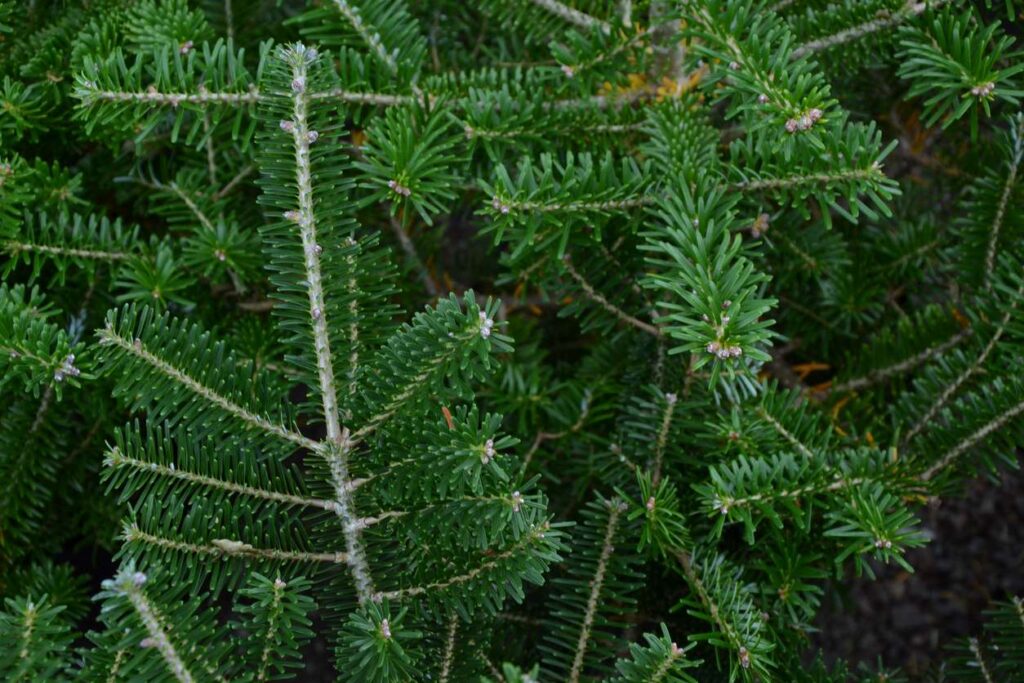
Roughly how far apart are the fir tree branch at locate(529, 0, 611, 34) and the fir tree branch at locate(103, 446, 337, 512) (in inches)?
19.3

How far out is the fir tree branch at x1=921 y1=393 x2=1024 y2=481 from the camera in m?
0.74

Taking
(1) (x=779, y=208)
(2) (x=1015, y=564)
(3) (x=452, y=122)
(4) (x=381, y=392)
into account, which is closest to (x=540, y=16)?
(3) (x=452, y=122)

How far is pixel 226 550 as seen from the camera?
62cm

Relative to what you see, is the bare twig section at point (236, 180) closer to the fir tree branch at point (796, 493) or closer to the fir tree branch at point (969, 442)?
the fir tree branch at point (796, 493)

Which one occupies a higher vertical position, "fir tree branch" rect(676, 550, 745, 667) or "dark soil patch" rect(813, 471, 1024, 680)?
"fir tree branch" rect(676, 550, 745, 667)

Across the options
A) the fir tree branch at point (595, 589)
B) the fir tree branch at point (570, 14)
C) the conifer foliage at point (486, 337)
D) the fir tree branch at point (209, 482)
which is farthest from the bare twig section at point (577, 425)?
the fir tree branch at point (570, 14)

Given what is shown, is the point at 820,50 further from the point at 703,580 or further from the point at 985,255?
the point at 703,580

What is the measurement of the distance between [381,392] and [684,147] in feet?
1.05

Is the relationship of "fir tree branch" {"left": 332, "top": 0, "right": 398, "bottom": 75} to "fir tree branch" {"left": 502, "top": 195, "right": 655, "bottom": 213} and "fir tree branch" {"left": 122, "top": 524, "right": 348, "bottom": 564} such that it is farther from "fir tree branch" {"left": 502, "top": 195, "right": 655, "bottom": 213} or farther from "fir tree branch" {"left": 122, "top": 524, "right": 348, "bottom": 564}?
"fir tree branch" {"left": 122, "top": 524, "right": 348, "bottom": 564}

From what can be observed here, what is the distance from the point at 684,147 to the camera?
0.74 metres

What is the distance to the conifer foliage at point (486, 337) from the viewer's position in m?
0.62

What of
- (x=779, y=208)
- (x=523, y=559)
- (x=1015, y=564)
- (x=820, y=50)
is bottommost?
(x=1015, y=564)

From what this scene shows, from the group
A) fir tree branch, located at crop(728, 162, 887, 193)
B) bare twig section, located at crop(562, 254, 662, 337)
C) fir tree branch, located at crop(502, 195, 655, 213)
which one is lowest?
bare twig section, located at crop(562, 254, 662, 337)

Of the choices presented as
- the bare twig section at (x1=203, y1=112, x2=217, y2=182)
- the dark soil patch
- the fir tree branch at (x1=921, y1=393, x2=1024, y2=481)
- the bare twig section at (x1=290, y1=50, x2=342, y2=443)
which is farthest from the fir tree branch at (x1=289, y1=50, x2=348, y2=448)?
the dark soil patch
